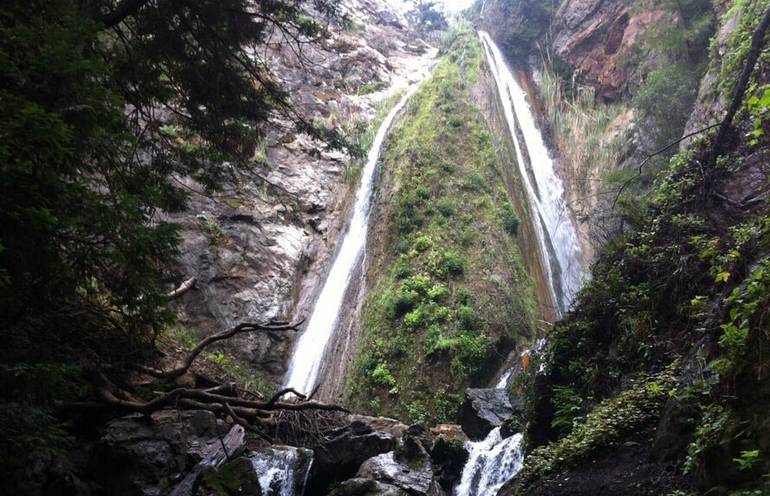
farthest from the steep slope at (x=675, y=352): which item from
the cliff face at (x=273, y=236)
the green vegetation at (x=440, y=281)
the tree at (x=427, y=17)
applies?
the tree at (x=427, y=17)

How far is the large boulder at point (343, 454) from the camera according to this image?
28.9 ft

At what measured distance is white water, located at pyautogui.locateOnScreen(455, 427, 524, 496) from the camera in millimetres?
8383

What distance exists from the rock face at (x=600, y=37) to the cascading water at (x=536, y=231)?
126 inches

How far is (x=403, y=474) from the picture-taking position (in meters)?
7.89

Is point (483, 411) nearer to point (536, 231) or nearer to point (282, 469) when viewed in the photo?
point (282, 469)

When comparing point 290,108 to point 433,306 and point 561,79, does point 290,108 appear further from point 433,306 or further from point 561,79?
point 561,79

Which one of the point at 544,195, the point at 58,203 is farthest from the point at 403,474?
the point at 544,195

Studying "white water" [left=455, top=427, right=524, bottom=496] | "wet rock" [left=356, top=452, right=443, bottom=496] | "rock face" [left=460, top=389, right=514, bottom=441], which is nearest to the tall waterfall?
"rock face" [left=460, top=389, right=514, bottom=441]

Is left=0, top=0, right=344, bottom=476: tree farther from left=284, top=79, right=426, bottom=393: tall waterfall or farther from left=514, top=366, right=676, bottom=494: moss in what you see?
left=284, top=79, right=426, bottom=393: tall waterfall

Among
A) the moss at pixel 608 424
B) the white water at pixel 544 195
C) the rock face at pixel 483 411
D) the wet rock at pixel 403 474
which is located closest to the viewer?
the moss at pixel 608 424

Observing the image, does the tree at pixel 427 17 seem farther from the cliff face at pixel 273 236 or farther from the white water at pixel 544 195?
the cliff face at pixel 273 236

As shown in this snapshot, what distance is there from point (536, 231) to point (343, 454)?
13410mm

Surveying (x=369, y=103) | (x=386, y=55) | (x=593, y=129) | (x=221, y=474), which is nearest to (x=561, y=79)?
(x=593, y=129)

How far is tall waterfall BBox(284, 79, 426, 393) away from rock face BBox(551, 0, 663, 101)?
10346 mm
